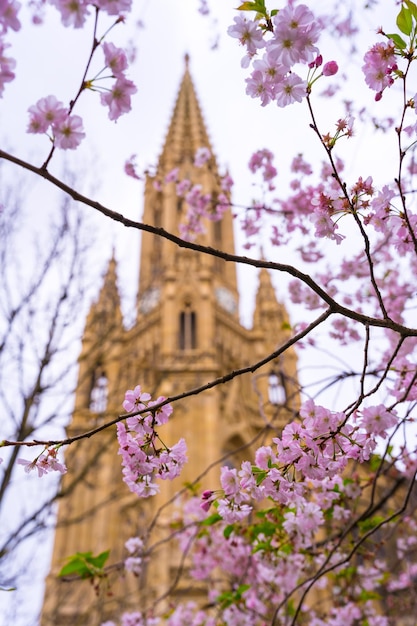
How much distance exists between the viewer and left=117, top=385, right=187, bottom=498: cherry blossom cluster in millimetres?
2250

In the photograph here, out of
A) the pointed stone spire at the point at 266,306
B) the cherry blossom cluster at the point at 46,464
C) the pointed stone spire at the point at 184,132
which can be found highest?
the pointed stone spire at the point at 184,132

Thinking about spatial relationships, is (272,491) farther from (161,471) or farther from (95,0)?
(95,0)

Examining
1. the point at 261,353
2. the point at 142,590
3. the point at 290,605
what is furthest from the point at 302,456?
the point at 261,353

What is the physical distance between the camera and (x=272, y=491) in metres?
2.29

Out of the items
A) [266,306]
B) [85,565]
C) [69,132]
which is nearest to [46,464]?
[69,132]

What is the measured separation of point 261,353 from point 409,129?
2518 cm

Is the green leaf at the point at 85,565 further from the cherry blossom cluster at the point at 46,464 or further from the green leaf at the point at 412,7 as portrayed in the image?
the green leaf at the point at 412,7

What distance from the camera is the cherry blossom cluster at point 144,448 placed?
225cm

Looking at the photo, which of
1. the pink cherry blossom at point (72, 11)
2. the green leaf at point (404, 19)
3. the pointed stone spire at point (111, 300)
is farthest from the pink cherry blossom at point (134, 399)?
the pointed stone spire at point (111, 300)

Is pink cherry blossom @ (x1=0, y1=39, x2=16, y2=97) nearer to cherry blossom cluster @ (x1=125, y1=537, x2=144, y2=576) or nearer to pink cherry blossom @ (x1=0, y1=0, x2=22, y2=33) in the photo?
pink cherry blossom @ (x1=0, y1=0, x2=22, y2=33)

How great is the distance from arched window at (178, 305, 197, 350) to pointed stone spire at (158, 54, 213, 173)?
348 inches

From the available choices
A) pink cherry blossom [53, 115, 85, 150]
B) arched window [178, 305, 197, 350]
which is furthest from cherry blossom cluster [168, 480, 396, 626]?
arched window [178, 305, 197, 350]

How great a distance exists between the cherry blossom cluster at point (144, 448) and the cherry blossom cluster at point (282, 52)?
1248mm

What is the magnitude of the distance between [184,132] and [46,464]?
114 ft
